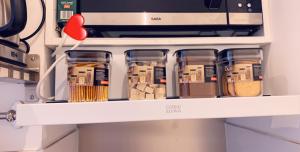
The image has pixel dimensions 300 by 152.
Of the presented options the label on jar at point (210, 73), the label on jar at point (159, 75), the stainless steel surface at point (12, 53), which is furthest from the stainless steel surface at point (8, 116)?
the label on jar at point (210, 73)

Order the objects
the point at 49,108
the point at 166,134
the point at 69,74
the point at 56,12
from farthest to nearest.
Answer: the point at 166,134 → the point at 56,12 → the point at 69,74 → the point at 49,108

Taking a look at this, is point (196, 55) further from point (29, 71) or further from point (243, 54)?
point (29, 71)

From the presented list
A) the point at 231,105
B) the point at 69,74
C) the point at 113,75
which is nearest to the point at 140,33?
the point at 113,75

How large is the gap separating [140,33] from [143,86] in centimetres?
22

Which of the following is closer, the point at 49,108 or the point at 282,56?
the point at 49,108

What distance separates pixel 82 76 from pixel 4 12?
21 centimetres

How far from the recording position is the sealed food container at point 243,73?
62 centimetres

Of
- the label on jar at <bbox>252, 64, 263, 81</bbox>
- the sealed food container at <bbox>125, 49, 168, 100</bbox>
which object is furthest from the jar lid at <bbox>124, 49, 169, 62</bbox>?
the label on jar at <bbox>252, 64, 263, 81</bbox>

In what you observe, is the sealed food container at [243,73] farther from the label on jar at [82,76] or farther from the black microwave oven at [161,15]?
the label on jar at [82,76]

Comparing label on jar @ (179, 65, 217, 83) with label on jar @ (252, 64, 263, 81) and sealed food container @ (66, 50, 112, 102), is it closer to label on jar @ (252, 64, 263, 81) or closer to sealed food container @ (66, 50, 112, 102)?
label on jar @ (252, 64, 263, 81)

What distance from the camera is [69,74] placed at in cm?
60

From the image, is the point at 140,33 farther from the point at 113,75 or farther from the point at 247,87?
the point at 247,87

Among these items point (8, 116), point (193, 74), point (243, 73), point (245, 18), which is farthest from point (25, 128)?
point (245, 18)

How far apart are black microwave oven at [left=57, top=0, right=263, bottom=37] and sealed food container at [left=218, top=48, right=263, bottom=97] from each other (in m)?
0.13
